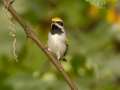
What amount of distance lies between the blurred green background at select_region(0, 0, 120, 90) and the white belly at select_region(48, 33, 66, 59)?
1.70 ft

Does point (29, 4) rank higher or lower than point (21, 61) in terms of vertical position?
higher

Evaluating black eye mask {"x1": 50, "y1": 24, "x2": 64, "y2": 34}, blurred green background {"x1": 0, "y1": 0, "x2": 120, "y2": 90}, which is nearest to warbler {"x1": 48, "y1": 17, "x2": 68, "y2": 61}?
black eye mask {"x1": 50, "y1": 24, "x2": 64, "y2": 34}

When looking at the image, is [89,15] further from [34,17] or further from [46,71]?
[46,71]

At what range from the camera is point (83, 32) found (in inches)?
147

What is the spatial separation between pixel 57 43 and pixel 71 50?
2.96 ft

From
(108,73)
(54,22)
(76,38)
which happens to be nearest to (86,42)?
(76,38)

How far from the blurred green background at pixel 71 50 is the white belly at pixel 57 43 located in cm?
52

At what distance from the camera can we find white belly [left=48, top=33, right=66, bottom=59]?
7.92 feet

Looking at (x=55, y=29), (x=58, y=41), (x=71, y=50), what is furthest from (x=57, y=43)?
(x=71, y=50)

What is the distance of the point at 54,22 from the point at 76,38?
4.18 feet

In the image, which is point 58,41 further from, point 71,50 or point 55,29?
point 71,50

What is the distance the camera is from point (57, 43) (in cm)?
247

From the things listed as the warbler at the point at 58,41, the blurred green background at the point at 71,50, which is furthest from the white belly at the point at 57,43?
the blurred green background at the point at 71,50

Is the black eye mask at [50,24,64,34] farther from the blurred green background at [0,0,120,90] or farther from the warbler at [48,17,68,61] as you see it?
the blurred green background at [0,0,120,90]
